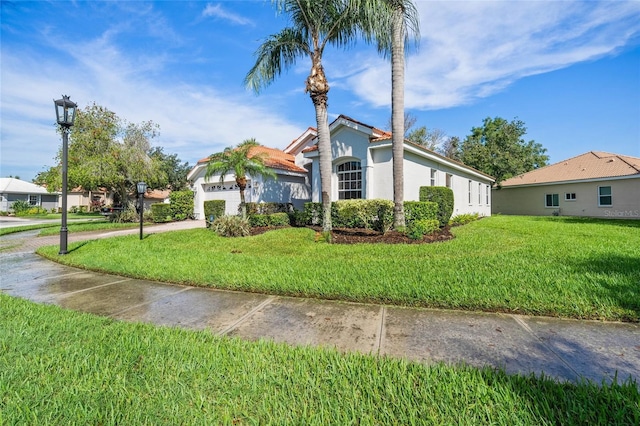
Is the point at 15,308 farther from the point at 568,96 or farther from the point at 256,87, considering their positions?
the point at 568,96

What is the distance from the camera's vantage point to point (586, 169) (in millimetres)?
21516

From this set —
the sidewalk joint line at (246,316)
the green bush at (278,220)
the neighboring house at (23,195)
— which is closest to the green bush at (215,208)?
the green bush at (278,220)

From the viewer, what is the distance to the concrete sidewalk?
2.49 metres

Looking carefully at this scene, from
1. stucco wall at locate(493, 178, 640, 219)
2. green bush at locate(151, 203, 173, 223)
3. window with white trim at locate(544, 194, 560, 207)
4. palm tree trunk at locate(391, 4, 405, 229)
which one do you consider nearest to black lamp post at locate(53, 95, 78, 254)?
palm tree trunk at locate(391, 4, 405, 229)

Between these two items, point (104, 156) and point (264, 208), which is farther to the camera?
point (104, 156)

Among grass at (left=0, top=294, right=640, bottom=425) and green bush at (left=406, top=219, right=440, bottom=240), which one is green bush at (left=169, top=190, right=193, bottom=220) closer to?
green bush at (left=406, top=219, right=440, bottom=240)

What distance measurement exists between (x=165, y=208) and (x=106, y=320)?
17321 mm

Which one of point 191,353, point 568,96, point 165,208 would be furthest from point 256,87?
point 568,96

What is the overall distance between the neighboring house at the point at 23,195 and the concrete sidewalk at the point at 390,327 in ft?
154

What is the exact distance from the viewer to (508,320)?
3.32m

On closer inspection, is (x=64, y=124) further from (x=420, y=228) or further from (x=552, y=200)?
(x=552, y=200)

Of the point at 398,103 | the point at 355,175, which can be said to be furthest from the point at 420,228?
the point at 355,175

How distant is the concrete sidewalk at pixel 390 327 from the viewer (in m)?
2.49

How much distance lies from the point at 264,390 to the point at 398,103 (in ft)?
31.1
